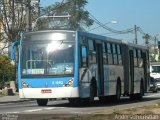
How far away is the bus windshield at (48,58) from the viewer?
25672mm

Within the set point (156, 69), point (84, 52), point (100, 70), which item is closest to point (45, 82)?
point (84, 52)

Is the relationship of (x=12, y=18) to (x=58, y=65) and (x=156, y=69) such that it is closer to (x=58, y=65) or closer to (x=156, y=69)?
(x=156, y=69)

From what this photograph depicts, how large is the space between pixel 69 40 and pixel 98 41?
2.92 meters

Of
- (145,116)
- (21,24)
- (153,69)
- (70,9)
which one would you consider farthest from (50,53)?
(70,9)

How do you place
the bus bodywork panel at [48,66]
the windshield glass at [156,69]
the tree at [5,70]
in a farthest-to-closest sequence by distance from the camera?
the windshield glass at [156,69]
the tree at [5,70]
the bus bodywork panel at [48,66]

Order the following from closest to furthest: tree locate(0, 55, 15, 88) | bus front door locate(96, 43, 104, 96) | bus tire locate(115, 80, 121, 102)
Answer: bus front door locate(96, 43, 104, 96), bus tire locate(115, 80, 121, 102), tree locate(0, 55, 15, 88)

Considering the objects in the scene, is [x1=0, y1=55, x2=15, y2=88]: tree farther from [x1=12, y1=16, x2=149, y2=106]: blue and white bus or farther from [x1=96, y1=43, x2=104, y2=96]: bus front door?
[x1=12, y1=16, x2=149, y2=106]: blue and white bus

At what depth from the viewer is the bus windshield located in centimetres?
2567

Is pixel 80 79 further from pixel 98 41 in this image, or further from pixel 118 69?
pixel 118 69

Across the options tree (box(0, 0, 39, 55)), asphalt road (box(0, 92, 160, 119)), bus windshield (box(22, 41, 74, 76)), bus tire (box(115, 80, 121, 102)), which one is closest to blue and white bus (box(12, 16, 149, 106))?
bus windshield (box(22, 41, 74, 76))

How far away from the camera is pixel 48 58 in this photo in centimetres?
2581

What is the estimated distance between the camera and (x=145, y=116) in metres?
17.8

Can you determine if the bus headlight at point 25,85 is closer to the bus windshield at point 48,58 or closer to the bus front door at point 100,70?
the bus windshield at point 48,58

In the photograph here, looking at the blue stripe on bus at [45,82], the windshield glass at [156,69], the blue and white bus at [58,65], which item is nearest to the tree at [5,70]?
the windshield glass at [156,69]
